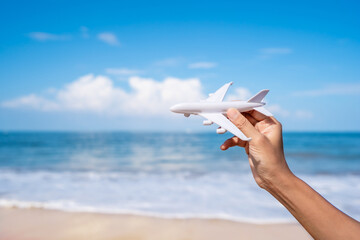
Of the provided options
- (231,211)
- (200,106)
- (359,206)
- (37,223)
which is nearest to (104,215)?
(37,223)

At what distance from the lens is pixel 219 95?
2580 mm

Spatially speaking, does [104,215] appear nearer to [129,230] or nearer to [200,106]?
[129,230]

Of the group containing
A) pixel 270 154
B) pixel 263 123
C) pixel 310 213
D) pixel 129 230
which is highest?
pixel 263 123

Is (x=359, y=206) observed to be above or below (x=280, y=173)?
below

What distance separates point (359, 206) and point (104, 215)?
6.76m

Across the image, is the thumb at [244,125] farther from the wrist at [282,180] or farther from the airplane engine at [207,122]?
the wrist at [282,180]

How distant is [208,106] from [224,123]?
0.84 feet

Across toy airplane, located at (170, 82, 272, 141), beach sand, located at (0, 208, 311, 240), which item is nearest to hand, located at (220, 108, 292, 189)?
toy airplane, located at (170, 82, 272, 141)

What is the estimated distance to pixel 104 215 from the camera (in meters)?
5.99

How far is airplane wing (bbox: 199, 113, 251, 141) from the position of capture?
1979 millimetres

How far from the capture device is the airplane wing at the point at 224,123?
6.49 feet

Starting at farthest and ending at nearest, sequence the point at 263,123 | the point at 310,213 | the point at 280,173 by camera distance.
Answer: the point at 263,123 < the point at 280,173 < the point at 310,213

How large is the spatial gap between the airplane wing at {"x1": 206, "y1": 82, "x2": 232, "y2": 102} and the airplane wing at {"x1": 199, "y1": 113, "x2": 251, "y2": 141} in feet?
0.89

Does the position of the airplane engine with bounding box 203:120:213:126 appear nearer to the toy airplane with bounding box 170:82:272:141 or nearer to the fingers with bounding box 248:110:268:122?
the toy airplane with bounding box 170:82:272:141
